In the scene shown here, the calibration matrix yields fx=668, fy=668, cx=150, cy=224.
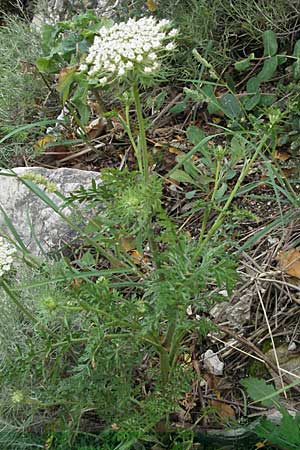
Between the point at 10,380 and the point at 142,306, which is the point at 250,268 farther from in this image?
the point at 10,380

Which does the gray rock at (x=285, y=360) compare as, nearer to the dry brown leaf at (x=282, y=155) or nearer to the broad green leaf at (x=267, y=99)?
the dry brown leaf at (x=282, y=155)

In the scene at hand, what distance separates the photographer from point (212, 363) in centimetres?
188

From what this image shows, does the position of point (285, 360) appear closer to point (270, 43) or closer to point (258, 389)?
point (258, 389)

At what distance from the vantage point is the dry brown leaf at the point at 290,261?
1916 millimetres

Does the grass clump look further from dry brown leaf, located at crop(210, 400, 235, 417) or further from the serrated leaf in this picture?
dry brown leaf, located at crop(210, 400, 235, 417)

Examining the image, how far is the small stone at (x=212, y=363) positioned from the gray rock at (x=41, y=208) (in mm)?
633

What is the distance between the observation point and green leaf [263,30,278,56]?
7.48ft

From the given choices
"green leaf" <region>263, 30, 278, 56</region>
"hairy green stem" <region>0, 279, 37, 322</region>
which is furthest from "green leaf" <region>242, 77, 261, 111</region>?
"hairy green stem" <region>0, 279, 37, 322</region>

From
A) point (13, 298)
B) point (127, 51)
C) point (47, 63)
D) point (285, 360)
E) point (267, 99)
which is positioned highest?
point (127, 51)

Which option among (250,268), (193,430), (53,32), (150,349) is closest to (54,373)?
(150,349)

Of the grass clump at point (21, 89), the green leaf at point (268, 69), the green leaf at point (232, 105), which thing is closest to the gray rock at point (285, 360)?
the green leaf at point (232, 105)

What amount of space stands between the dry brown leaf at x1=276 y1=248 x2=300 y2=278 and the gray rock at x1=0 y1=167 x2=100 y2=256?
26.5 inches

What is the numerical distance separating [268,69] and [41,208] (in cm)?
91

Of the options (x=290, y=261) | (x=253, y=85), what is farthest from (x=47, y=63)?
(x=290, y=261)
